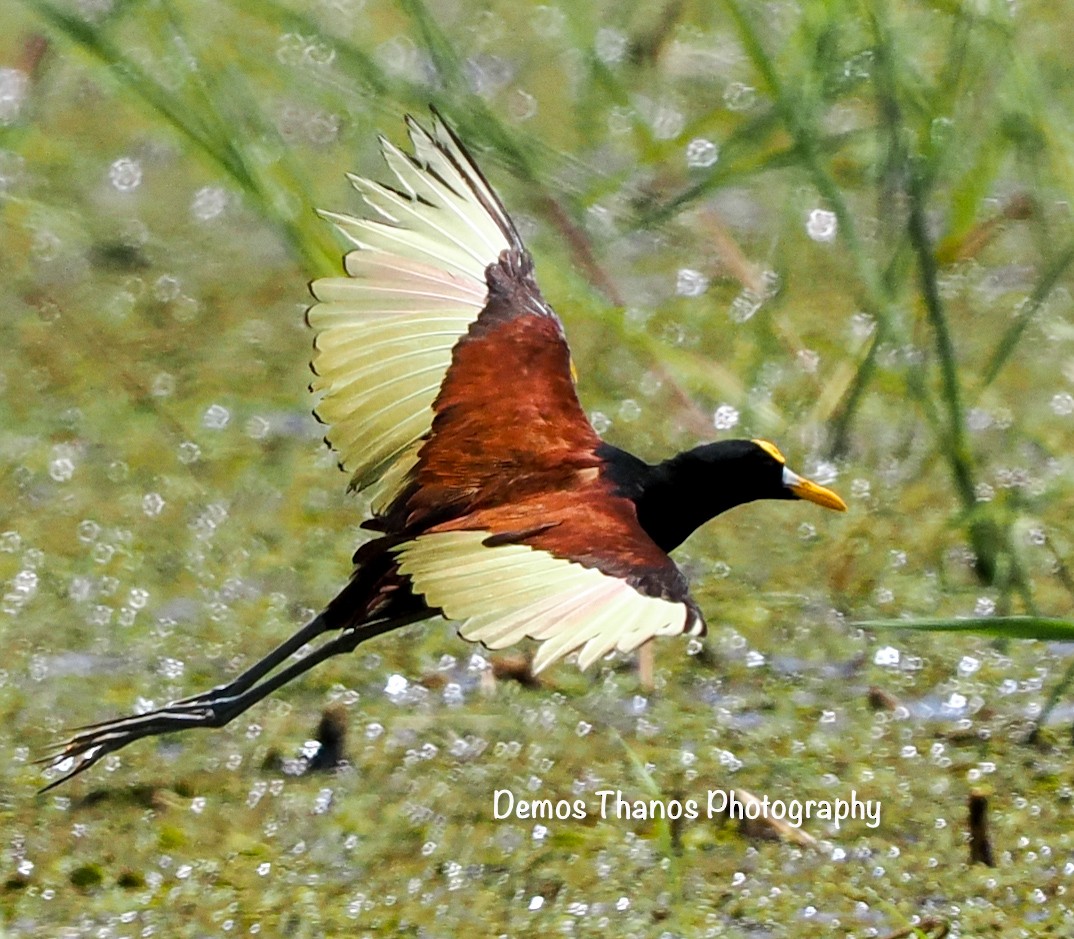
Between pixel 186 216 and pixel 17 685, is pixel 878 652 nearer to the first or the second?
pixel 17 685

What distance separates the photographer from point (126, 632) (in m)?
2.75

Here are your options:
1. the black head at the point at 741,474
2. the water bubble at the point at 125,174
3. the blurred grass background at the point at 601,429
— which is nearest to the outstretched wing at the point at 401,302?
the black head at the point at 741,474

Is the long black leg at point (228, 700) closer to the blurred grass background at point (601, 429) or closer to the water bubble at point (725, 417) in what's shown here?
the blurred grass background at point (601, 429)

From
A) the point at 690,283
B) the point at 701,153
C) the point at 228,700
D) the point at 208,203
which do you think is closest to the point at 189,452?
the point at 208,203

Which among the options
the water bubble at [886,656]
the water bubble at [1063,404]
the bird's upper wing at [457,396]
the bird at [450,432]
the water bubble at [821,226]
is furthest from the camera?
the water bubble at [821,226]

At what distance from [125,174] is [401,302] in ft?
6.31

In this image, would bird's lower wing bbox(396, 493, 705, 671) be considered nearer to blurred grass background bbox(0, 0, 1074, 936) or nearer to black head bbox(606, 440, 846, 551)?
black head bbox(606, 440, 846, 551)

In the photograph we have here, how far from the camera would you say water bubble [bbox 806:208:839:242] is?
3.61 metres

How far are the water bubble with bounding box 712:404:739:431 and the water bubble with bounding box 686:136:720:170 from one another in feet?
2.04

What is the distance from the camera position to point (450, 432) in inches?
80.8

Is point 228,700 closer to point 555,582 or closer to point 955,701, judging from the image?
point 555,582

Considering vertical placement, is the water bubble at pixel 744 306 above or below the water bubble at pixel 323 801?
above

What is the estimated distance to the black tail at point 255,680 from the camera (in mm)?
2029

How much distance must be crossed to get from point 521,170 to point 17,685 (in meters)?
1.01
